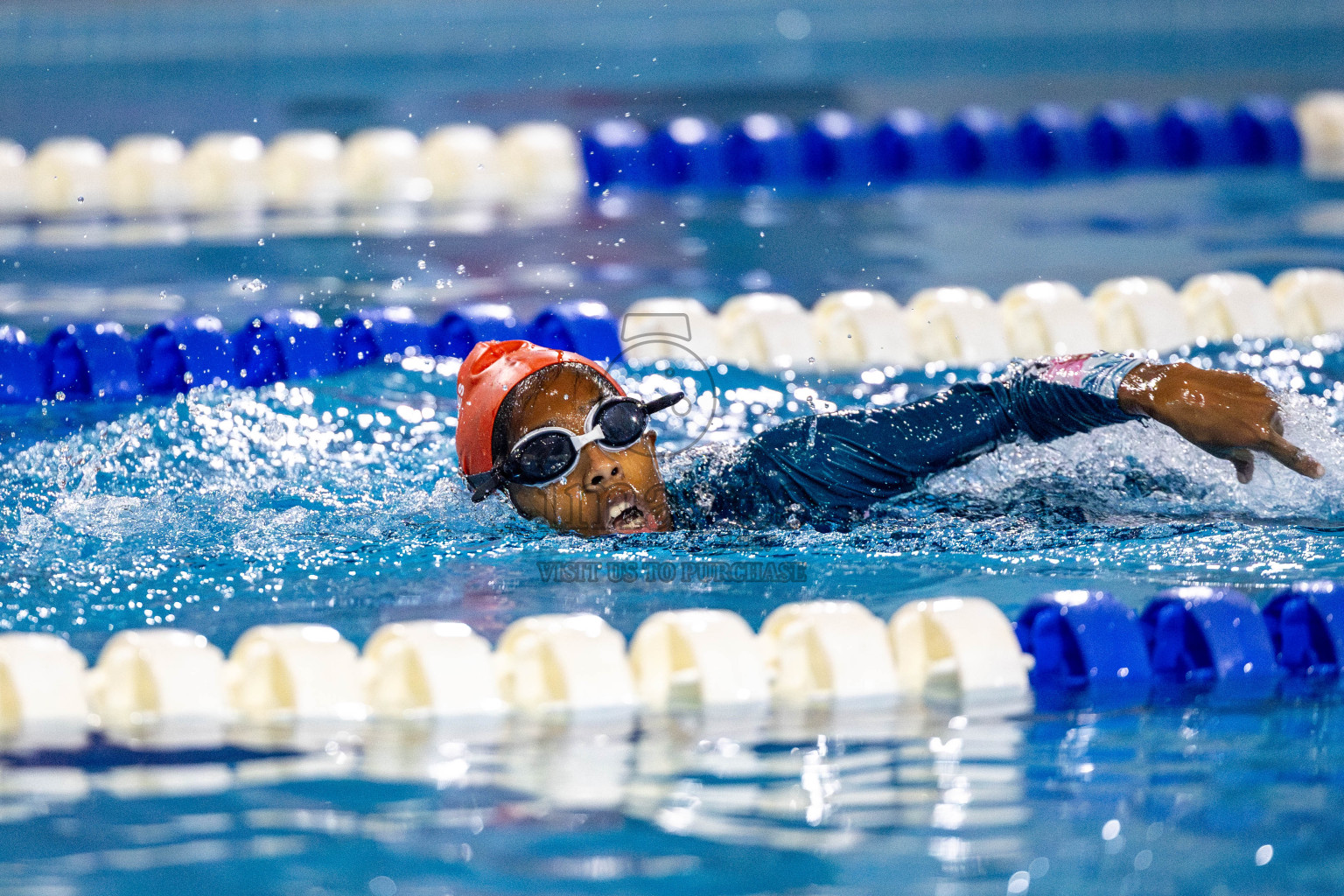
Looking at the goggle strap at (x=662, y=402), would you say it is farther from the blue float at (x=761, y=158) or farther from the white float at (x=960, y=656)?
the blue float at (x=761, y=158)

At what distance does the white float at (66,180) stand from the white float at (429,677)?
4690 millimetres

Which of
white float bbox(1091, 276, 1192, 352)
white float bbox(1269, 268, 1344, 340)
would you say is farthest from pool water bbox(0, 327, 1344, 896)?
white float bbox(1269, 268, 1344, 340)

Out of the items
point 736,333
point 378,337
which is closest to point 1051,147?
point 736,333

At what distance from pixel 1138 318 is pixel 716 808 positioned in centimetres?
314

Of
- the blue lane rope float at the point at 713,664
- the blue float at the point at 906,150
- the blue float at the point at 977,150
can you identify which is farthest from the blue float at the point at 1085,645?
the blue float at the point at 977,150

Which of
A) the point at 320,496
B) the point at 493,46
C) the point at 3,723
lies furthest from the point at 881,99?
the point at 3,723

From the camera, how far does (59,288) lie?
5.24 metres

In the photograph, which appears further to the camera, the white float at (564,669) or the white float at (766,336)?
the white float at (766,336)

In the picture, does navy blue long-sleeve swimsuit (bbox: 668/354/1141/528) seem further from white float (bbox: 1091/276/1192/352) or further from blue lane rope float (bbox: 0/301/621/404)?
white float (bbox: 1091/276/1192/352)

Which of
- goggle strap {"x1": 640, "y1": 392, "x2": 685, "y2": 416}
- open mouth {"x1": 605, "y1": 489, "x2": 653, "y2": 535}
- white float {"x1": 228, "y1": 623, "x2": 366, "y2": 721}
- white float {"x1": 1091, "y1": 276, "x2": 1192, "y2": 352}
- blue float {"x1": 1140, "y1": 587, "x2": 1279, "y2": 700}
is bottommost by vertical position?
blue float {"x1": 1140, "y1": 587, "x2": 1279, "y2": 700}

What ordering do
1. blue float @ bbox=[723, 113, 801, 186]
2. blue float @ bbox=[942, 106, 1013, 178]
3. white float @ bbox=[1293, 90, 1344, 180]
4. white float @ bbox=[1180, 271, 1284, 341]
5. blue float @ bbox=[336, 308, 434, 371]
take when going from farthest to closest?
white float @ bbox=[1293, 90, 1344, 180]
blue float @ bbox=[942, 106, 1013, 178]
blue float @ bbox=[723, 113, 801, 186]
white float @ bbox=[1180, 271, 1284, 341]
blue float @ bbox=[336, 308, 434, 371]

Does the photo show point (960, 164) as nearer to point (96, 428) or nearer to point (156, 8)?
point (96, 428)

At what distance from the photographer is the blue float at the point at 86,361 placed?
4.23 m

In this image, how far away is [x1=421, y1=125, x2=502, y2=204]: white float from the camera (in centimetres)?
649
